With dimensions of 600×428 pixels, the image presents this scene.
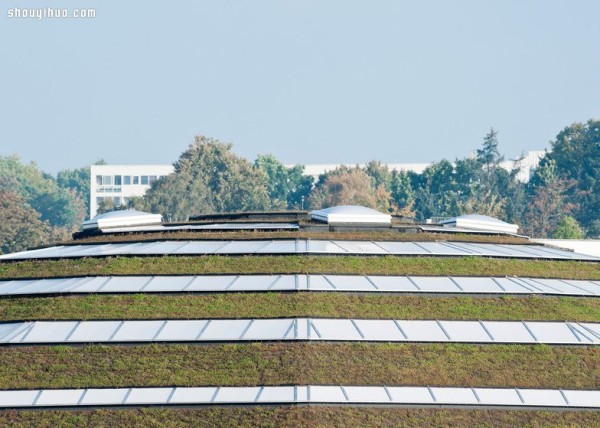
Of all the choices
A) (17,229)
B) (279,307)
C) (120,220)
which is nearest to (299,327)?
(279,307)

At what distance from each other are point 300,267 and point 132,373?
11.7 metres

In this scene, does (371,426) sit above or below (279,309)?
below

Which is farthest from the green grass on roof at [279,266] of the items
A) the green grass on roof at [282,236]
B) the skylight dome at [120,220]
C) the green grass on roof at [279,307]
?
the skylight dome at [120,220]

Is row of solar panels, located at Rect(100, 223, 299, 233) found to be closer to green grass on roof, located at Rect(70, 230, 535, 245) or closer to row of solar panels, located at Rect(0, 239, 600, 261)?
green grass on roof, located at Rect(70, 230, 535, 245)

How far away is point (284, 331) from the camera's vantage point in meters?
60.5

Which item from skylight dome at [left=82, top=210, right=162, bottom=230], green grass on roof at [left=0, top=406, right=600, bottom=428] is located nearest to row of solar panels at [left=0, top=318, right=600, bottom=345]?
green grass on roof at [left=0, top=406, right=600, bottom=428]

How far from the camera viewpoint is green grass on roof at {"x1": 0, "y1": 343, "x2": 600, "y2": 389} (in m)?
57.9

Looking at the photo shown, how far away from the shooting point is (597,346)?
62.7 meters

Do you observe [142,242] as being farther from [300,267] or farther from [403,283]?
[403,283]

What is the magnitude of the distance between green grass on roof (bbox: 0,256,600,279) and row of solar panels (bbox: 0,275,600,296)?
62 cm

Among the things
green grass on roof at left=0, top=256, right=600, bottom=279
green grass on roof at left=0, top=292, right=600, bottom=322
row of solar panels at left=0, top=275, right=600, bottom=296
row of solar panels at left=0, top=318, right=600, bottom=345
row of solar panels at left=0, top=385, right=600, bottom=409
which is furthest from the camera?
green grass on roof at left=0, top=256, right=600, bottom=279

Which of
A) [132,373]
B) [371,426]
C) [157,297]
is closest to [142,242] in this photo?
[157,297]

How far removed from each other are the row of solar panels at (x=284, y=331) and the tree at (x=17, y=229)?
117266 mm

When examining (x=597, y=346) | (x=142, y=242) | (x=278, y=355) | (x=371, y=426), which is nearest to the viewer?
(x=371, y=426)
